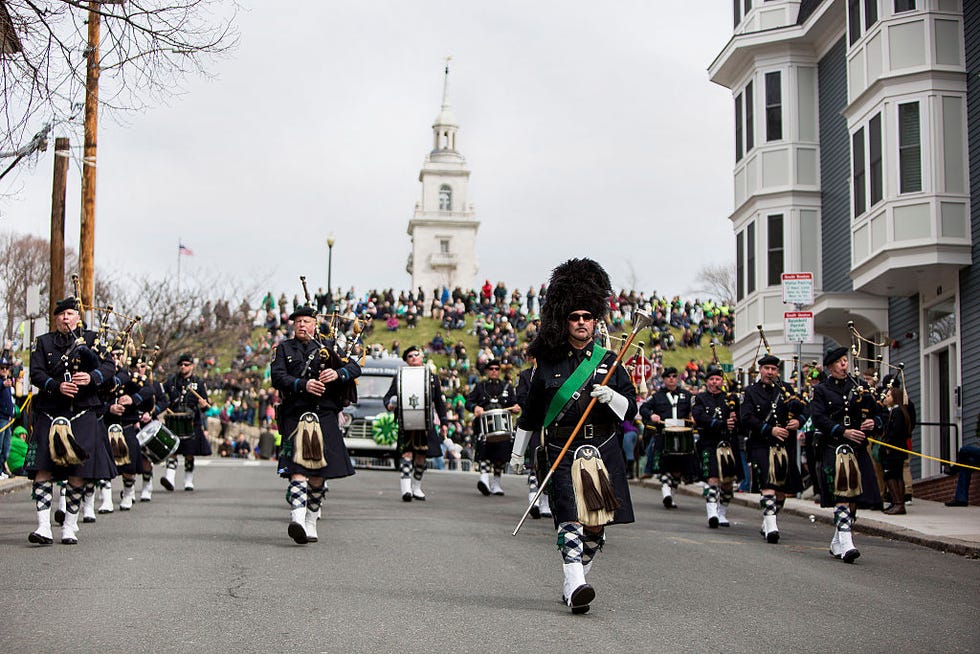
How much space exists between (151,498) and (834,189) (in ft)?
53.1

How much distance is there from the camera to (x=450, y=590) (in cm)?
1002

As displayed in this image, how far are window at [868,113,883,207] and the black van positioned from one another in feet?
36.5

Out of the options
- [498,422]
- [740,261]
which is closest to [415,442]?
[498,422]

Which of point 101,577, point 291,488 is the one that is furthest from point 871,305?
point 101,577

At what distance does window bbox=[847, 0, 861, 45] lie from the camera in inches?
1026

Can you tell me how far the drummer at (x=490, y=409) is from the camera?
819 inches

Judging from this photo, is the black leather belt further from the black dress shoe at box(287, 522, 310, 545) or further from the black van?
the black van

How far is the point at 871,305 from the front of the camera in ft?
89.5

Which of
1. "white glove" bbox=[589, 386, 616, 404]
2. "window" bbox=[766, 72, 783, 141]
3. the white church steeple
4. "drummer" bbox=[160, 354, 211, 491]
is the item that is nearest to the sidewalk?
"white glove" bbox=[589, 386, 616, 404]

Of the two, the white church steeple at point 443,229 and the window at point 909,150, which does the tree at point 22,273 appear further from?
the white church steeple at point 443,229

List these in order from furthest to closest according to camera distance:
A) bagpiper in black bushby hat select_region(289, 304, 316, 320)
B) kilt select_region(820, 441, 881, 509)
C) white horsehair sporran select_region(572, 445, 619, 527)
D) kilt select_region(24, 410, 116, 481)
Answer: bagpiper in black bushby hat select_region(289, 304, 316, 320), kilt select_region(820, 441, 881, 509), kilt select_region(24, 410, 116, 481), white horsehair sporran select_region(572, 445, 619, 527)

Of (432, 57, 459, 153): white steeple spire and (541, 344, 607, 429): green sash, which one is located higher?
(432, 57, 459, 153): white steeple spire

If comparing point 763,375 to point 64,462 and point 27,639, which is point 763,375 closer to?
point 64,462

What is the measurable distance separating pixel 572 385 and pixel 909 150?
1616 centimetres
